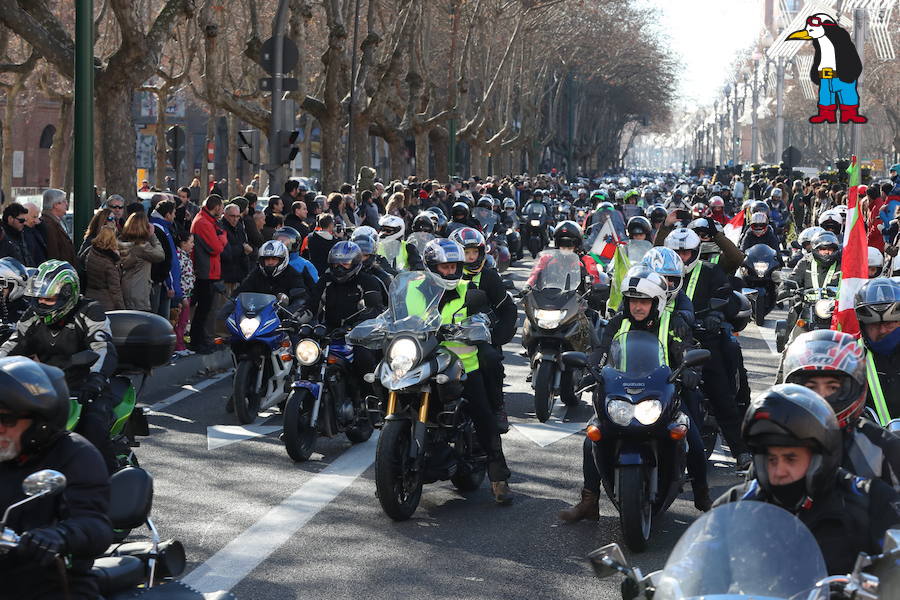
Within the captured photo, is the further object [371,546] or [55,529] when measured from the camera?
[371,546]

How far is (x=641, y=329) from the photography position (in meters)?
8.45

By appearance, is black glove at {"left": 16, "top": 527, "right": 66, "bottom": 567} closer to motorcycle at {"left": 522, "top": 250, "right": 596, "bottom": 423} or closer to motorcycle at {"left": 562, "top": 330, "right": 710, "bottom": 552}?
motorcycle at {"left": 562, "top": 330, "right": 710, "bottom": 552}

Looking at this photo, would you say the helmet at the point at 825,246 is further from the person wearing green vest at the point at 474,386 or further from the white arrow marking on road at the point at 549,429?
the person wearing green vest at the point at 474,386

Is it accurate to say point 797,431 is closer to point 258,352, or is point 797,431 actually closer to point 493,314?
point 493,314

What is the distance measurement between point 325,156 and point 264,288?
19.6 metres

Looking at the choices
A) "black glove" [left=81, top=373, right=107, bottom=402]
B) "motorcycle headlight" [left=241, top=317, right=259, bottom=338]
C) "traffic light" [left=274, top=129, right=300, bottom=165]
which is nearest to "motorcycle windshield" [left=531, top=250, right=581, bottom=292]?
"motorcycle headlight" [left=241, top=317, right=259, bottom=338]

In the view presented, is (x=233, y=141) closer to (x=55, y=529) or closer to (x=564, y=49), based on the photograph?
(x=564, y=49)

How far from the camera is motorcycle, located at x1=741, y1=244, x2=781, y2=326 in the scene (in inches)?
662

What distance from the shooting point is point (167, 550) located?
4727mm

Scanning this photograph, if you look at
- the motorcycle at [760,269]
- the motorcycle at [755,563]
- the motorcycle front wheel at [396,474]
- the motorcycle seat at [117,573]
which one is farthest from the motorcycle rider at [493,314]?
the motorcycle at [760,269]

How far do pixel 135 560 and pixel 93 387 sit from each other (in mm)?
2491

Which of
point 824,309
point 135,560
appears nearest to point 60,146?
point 824,309

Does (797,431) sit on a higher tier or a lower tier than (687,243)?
lower

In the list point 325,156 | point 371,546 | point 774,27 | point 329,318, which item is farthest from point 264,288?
point 774,27
